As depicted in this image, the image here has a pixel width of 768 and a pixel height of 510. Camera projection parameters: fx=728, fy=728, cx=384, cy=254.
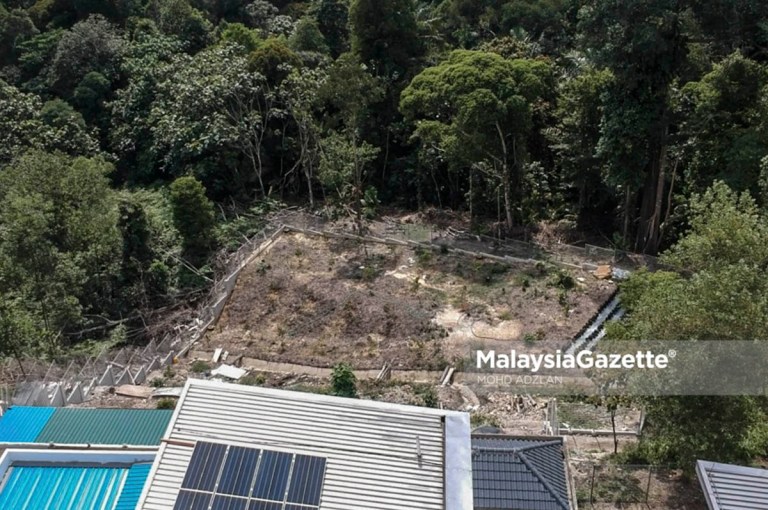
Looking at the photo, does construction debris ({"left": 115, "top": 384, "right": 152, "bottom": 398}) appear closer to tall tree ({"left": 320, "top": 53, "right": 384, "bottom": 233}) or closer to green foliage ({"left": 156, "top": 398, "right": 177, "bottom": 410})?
green foliage ({"left": 156, "top": 398, "right": 177, "bottom": 410})

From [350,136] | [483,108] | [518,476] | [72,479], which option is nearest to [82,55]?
[350,136]

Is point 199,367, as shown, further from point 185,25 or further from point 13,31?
point 13,31

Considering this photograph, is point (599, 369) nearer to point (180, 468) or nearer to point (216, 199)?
point (180, 468)

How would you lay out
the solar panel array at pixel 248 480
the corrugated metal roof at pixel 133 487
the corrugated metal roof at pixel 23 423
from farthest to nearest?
the corrugated metal roof at pixel 23 423
the corrugated metal roof at pixel 133 487
the solar panel array at pixel 248 480

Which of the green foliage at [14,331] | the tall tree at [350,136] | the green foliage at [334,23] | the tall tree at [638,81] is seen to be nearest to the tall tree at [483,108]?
the tall tree at [350,136]

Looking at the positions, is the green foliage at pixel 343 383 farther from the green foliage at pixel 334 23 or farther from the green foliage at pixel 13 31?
the green foliage at pixel 13 31

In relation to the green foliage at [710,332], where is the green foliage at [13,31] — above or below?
above

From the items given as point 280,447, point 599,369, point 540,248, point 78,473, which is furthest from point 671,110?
point 78,473

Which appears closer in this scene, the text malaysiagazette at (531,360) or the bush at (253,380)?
the text malaysiagazette at (531,360)
